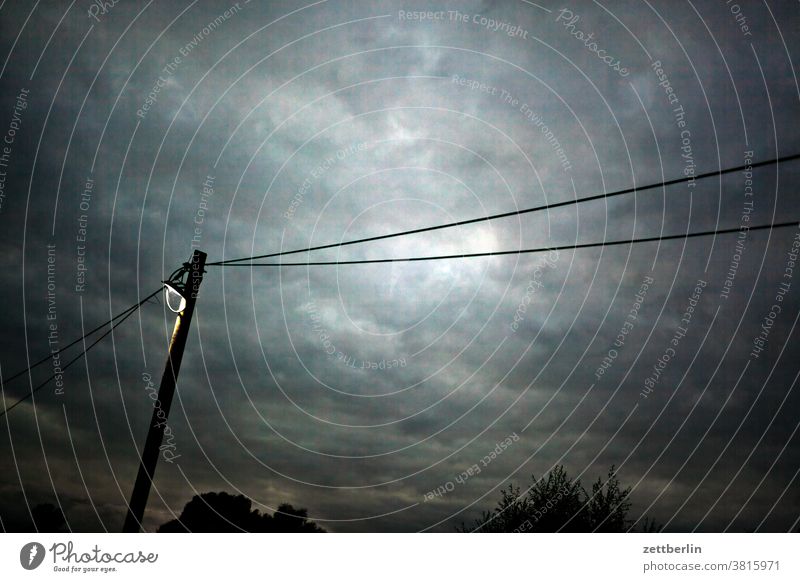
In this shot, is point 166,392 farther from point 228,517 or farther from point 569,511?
point 228,517

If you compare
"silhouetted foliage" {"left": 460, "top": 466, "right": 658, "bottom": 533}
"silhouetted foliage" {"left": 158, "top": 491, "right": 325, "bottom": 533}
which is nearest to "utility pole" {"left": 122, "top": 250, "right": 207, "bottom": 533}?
"silhouetted foliage" {"left": 460, "top": 466, "right": 658, "bottom": 533}

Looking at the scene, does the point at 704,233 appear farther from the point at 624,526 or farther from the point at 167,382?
the point at 624,526

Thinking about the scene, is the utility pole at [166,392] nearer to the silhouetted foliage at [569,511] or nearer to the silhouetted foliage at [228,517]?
the silhouetted foliage at [569,511]

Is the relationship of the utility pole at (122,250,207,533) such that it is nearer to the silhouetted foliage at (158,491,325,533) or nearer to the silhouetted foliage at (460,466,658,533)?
the silhouetted foliage at (460,466,658,533)

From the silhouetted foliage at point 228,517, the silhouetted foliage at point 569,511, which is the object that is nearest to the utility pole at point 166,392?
the silhouetted foliage at point 569,511

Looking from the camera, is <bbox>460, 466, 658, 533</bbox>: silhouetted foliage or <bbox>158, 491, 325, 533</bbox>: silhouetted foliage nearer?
<bbox>460, 466, 658, 533</bbox>: silhouetted foliage

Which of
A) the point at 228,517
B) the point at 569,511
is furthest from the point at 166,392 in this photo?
the point at 228,517

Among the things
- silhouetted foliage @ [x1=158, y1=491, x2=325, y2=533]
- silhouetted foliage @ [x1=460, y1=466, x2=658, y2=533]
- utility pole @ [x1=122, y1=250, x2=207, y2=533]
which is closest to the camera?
utility pole @ [x1=122, y1=250, x2=207, y2=533]
